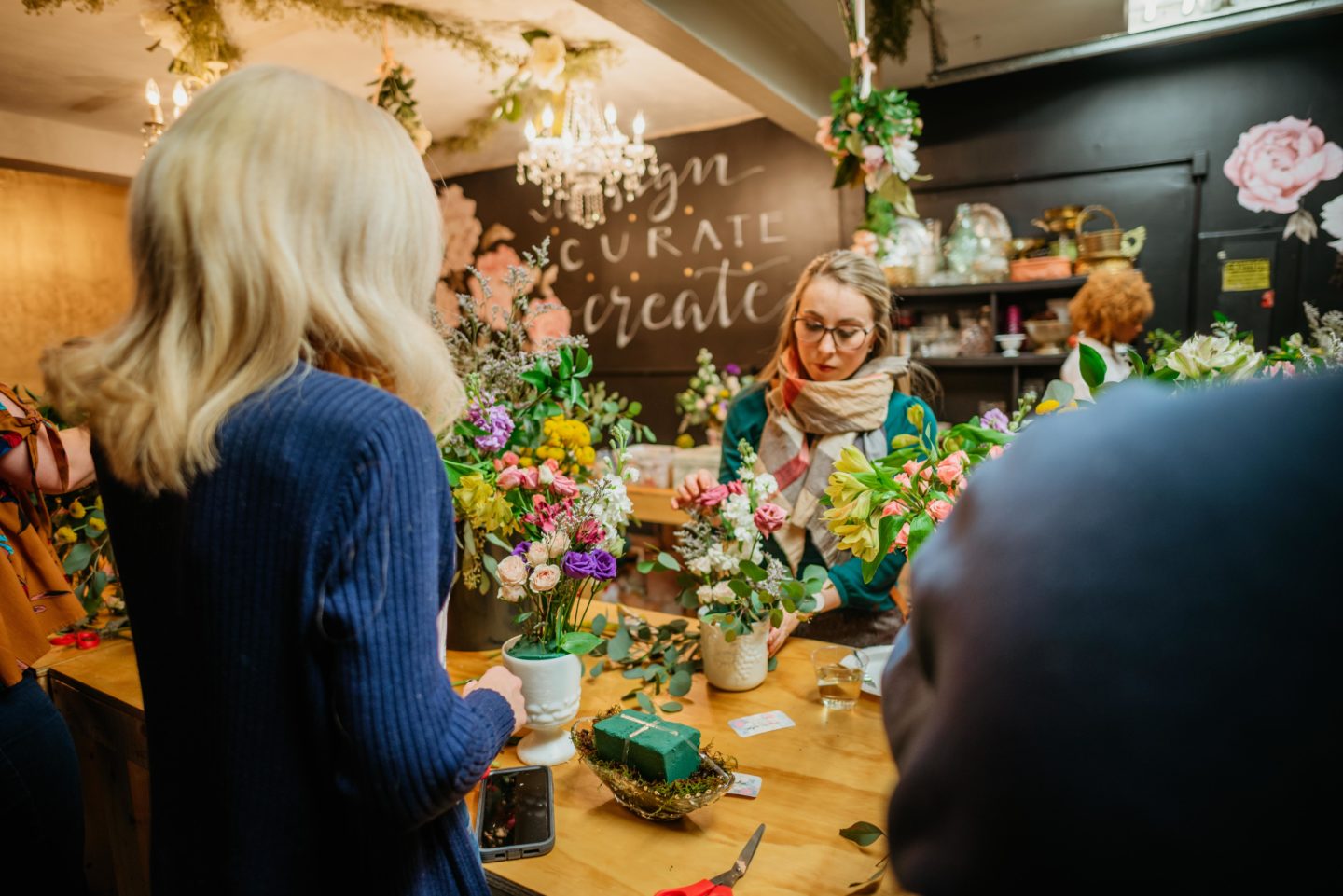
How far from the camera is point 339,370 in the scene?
0.77 m

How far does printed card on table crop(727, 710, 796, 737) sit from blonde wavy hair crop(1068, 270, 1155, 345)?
277 centimetres

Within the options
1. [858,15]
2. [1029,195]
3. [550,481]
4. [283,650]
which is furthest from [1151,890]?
[1029,195]

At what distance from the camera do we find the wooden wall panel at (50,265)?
14.4 ft

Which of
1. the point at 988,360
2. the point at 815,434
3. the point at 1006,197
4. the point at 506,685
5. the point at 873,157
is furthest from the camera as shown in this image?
the point at 1006,197

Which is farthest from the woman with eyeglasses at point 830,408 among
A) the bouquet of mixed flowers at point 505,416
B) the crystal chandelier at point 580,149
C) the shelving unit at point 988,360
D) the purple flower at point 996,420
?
the crystal chandelier at point 580,149

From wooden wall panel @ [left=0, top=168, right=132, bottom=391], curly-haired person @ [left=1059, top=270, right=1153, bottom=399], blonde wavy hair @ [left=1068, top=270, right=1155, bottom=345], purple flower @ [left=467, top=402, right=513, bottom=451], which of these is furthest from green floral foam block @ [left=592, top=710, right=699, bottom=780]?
wooden wall panel @ [left=0, top=168, right=132, bottom=391]

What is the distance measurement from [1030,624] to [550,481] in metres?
0.99

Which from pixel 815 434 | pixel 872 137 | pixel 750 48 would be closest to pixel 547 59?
pixel 750 48

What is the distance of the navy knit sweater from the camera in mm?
670

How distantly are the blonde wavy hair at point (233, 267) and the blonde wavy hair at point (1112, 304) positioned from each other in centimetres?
335

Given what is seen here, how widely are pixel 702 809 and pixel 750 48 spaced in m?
2.75

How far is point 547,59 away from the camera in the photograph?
3309mm

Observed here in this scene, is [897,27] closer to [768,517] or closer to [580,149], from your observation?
[580,149]

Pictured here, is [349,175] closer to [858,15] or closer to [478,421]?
[478,421]
